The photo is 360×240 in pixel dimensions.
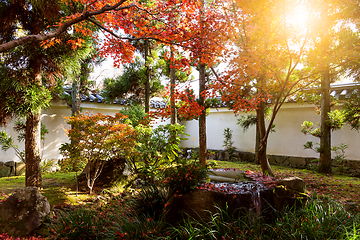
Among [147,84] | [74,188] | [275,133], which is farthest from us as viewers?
[275,133]

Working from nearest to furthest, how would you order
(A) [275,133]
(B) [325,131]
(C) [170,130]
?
1. (C) [170,130]
2. (B) [325,131]
3. (A) [275,133]

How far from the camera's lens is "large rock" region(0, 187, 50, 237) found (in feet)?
10.5

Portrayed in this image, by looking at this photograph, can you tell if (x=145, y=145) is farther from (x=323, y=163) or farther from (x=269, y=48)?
(x=323, y=163)

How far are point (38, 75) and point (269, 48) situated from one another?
5.58m

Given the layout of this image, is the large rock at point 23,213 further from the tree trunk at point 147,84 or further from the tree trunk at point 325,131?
the tree trunk at point 325,131

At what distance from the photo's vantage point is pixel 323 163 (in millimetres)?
7109

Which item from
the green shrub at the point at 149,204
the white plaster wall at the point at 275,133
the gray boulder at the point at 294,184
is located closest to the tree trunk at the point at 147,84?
the white plaster wall at the point at 275,133

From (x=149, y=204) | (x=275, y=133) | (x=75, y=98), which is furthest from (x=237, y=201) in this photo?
(x=275, y=133)

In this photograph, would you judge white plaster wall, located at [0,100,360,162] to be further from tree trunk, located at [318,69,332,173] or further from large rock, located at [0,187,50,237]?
large rock, located at [0,187,50,237]

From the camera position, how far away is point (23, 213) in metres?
3.32

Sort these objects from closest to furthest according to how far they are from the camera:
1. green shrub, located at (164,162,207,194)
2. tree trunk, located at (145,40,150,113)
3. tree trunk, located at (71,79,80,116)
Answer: green shrub, located at (164,162,207,194) < tree trunk, located at (71,79,80,116) < tree trunk, located at (145,40,150,113)

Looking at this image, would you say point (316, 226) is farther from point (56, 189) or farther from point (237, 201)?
point (56, 189)

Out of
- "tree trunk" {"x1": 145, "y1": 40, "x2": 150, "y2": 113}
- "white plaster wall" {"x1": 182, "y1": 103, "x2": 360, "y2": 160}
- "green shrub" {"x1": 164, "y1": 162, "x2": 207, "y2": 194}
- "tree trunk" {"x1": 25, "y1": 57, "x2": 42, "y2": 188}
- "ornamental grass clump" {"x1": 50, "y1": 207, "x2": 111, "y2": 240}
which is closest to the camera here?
"ornamental grass clump" {"x1": 50, "y1": 207, "x2": 111, "y2": 240}

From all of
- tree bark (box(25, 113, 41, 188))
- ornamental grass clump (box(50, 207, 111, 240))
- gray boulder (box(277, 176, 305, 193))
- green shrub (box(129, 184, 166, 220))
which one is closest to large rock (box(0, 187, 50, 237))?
ornamental grass clump (box(50, 207, 111, 240))
